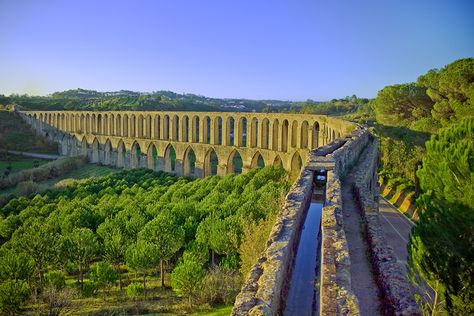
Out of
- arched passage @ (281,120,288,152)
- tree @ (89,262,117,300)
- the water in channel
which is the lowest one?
tree @ (89,262,117,300)

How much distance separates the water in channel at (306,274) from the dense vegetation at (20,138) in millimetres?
57641

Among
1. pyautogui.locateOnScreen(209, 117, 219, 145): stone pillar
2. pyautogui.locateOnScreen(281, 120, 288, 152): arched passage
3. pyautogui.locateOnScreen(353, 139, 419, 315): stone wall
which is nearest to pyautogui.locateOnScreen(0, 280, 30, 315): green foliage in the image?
pyautogui.locateOnScreen(353, 139, 419, 315): stone wall

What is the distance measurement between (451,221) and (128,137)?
42.8 m

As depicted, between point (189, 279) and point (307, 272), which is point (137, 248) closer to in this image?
point (189, 279)

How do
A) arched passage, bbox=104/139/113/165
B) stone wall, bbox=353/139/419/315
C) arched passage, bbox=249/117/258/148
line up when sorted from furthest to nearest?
arched passage, bbox=104/139/113/165 < arched passage, bbox=249/117/258/148 < stone wall, bbox=353/139/419/315

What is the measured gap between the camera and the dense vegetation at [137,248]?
46.0ft

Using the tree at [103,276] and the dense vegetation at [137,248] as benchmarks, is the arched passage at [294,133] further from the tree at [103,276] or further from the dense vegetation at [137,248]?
the tree at [103,276]

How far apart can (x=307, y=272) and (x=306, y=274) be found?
11cm

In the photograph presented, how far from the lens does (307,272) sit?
7859 millimetres

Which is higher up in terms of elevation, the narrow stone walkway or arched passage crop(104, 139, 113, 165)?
the narrow stone walkway

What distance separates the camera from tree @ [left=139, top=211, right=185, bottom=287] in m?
16.8

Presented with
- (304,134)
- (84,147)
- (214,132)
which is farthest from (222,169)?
(84,147)

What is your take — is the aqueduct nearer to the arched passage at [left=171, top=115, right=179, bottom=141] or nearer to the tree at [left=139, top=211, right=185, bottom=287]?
the arched passage at [left=171, top=115, right=179, bottom=141]

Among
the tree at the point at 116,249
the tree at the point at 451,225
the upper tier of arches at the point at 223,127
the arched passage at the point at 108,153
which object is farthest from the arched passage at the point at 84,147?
the tree at the point at 451,225
